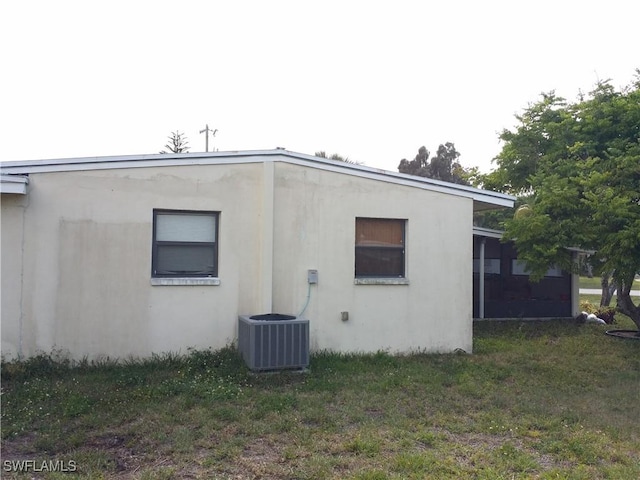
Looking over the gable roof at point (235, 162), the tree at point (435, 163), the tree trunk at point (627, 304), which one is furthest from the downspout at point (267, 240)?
the tree at point (435, 163)

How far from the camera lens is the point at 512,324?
1357cm

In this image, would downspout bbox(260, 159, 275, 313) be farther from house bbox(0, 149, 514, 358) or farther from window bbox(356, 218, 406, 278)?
window bbox(356, 218, 406, 278)

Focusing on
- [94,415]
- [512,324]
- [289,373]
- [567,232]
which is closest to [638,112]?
[567,232]

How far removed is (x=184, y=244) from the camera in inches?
345

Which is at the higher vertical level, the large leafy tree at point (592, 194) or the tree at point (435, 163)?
the tree at point (435, 163)

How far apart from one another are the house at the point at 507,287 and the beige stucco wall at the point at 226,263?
15.8 feet

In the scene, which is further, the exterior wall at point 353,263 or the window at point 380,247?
the window at point 380,247

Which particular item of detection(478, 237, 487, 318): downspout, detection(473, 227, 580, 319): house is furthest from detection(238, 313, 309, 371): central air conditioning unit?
detection(473, 227, 580, 319): house

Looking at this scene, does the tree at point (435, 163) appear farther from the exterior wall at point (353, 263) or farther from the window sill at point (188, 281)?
the window sill at point (188, 281)

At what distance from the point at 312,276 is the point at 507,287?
7689mm

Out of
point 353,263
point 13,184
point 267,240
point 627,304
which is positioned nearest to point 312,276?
point 353,263

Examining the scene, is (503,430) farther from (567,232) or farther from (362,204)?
(567,232)

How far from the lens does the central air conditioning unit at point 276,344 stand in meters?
7.78

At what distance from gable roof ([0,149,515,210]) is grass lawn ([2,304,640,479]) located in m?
2.69
